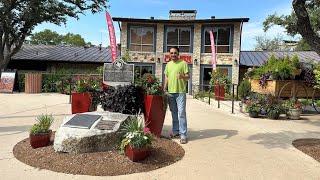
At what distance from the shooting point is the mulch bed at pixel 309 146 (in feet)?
18.3

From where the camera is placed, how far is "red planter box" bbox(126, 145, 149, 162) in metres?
4.67

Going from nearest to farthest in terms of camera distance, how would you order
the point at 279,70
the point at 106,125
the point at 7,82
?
the point at 106,125 → the point at 279,70 → the point at 7,82

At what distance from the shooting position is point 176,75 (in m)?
6.33

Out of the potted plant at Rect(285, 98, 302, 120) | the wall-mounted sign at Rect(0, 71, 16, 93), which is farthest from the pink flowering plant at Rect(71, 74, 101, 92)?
the wall-mounted sign at Rect(0, 71, 16, 93)

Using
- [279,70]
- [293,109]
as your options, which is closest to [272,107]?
[293,109]

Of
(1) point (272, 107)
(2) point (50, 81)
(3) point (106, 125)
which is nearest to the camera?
(3) point (106, 125)

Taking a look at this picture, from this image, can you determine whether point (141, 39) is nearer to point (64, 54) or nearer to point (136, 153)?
point (64, 54)

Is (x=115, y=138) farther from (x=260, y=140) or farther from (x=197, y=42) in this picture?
(x=197, y=42)

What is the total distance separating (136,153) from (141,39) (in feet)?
67.5

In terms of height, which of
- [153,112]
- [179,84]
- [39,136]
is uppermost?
[179,84]

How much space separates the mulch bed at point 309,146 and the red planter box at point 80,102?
14.2 ft

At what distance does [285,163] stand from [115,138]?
2.69m

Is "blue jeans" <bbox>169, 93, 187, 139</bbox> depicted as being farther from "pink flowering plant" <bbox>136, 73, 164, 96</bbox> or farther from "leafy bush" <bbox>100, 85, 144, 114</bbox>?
"leafy bush" <bbox>100, 85, 144, 114</bbox>

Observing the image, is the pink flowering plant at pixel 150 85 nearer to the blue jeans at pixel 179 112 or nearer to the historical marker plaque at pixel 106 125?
the blue jeans at pixel 179 112
